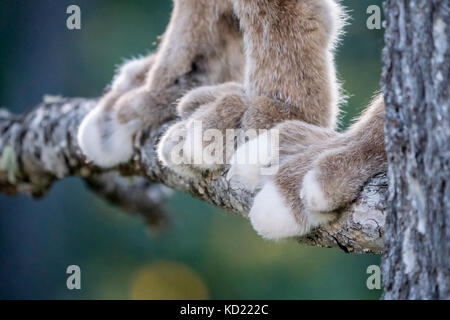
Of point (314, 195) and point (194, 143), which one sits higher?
point (194, 143)

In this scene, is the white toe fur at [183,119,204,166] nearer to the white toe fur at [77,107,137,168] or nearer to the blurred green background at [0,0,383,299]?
the white toe fur at [77,107,137,168]

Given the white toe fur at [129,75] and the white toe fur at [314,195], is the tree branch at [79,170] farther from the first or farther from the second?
the white toe fur at [129,75]

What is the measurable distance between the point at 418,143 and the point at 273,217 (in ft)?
1.47

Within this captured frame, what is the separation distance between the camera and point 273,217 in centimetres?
158

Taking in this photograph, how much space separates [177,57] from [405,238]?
120cm

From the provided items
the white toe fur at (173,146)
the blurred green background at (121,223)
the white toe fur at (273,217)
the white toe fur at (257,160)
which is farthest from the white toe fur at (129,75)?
the blurred green background at (121,223)

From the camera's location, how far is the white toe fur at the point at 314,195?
1506 millimetres

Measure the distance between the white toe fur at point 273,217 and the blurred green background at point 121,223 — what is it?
464 cm

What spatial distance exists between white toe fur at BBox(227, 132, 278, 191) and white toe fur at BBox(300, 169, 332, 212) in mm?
144

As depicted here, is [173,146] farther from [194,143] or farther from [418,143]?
[418,143]

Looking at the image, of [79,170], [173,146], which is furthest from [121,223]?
[173,146]

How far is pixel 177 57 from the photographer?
2.26m
